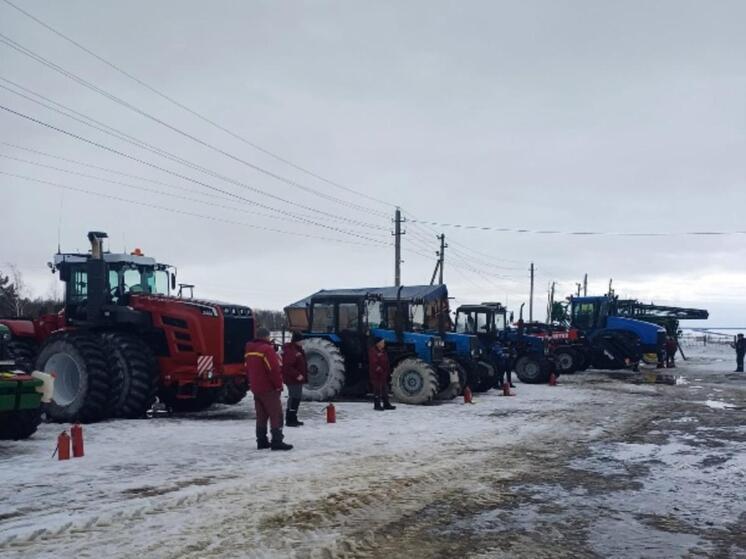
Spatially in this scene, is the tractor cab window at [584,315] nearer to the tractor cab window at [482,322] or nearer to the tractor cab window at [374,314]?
the tractor cab window at [482,322]

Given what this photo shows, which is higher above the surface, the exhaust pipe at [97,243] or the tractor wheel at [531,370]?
the exhaust pipe at [97,243]

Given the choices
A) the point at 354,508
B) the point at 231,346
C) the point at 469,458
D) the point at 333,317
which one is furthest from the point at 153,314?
the point at 354,508

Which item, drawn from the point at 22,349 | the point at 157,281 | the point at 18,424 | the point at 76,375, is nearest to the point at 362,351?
the point at 157,281

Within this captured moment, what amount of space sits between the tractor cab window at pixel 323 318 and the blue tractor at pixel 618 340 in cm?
1467

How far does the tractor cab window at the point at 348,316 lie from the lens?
1747cm

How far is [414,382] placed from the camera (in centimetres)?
1627

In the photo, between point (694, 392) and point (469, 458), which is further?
point (694, 392)

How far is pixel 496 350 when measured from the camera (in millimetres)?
20500

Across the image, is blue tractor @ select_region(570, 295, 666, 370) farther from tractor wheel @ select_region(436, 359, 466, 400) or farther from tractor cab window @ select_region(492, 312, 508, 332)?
tractor wheel @ select_region(436, 359, 466, 400)

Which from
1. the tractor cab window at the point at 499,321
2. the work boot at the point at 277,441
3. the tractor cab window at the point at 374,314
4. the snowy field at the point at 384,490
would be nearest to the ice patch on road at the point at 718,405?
the snowy field at the point at 384,490

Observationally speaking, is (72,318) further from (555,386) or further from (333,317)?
(555,386)

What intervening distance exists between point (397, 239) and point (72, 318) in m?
21.0

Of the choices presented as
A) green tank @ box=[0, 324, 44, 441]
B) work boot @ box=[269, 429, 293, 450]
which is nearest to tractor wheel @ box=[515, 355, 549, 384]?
Answer: work boot @ box=[269, 429, 293, 450]

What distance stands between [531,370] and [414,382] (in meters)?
8.53
